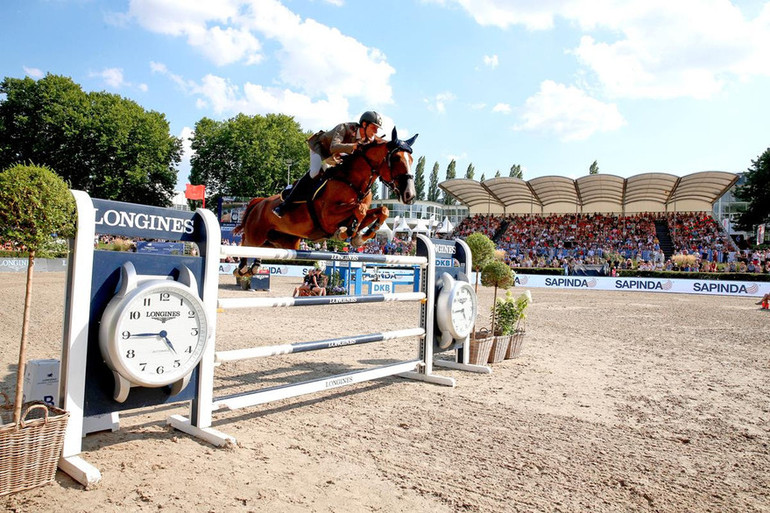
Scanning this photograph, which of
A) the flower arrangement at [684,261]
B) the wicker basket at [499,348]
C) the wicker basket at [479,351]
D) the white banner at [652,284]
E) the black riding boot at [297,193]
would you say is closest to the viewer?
the black riding boot at [297,193]

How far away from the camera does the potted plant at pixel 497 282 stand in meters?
6.63

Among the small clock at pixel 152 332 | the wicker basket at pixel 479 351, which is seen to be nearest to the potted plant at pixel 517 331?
the wicker basket at pixel 479 351

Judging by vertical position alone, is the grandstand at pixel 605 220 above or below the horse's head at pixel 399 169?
above

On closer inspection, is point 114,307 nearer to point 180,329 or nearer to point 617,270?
point 180,329

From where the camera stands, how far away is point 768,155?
36781 millimetres

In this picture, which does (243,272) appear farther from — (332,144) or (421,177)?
(421,177)

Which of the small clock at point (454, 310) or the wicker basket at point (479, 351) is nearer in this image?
the small clock at point (454, 310)

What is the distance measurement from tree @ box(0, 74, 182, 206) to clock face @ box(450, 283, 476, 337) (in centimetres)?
3694

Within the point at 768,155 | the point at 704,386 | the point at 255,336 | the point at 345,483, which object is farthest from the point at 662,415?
the point at 768,155

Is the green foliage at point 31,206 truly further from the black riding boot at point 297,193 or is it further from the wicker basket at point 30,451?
the black riding boot at point 297,193

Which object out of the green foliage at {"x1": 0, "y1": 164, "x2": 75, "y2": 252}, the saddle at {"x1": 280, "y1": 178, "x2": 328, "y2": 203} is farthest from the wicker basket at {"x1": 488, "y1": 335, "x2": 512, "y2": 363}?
the green foliage at {"x1": 0, "y1": 164, "x2": 75, "y2": 252}

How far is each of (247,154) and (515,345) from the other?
128ft

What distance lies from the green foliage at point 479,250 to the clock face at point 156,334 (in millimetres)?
4483

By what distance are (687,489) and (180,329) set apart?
3.13 meters
